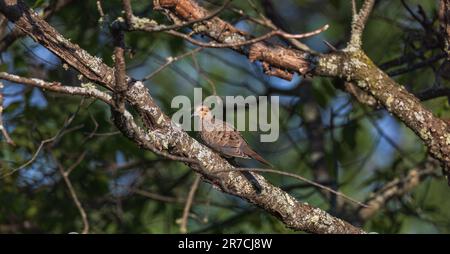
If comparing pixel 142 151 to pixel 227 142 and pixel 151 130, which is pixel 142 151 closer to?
pixel 227 142

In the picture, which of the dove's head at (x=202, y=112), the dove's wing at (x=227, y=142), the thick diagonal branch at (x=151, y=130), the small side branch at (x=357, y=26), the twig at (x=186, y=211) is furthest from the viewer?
the dove's head at (x=202, y=112)

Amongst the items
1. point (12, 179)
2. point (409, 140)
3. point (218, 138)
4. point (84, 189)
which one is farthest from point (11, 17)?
point (409, 140)

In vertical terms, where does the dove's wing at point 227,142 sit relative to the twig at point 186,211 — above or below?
above

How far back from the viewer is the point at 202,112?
18.2 feet

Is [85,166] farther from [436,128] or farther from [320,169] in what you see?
[436,128]

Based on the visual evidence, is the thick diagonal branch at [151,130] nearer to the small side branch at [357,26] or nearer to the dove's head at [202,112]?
the small side branch at [357,26]

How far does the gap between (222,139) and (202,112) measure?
674 mm

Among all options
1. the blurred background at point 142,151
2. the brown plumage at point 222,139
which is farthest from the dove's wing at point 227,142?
the blurred background at point 142,151

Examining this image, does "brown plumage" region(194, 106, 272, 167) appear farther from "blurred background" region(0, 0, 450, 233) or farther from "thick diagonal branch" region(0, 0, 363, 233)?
"thick diagonal branch" region(0, 0, 363, 233)

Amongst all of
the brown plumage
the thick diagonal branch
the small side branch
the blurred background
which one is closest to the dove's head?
the brown plumage

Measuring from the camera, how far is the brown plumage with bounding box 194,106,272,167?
4684 millimetres

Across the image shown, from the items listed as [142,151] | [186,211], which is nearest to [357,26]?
[186,211]

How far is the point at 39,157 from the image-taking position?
6.30 meters

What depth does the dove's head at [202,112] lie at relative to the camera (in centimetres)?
551
